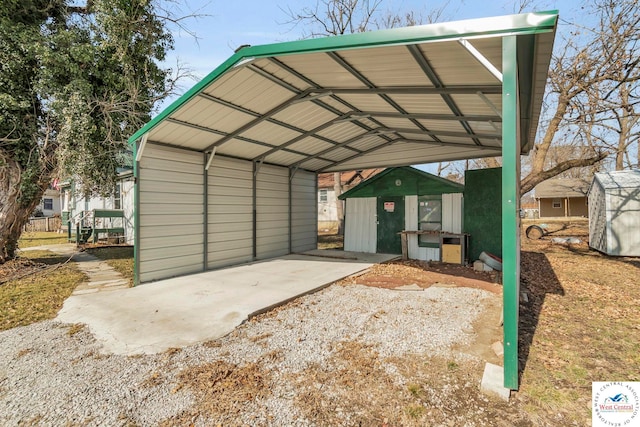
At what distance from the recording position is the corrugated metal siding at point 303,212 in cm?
1006

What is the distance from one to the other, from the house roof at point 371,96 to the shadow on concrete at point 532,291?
9.42 feet

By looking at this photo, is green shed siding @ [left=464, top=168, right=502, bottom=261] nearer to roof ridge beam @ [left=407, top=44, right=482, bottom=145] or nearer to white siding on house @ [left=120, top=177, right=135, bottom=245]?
roof ridge beam @ [left=407, top=44, right=482, bottom=145]

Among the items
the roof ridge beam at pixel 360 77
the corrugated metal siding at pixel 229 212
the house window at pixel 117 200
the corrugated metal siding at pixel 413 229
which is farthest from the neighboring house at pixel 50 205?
the roof ridge beam at pixel 360 77

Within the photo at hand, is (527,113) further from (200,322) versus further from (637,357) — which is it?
(200,322)

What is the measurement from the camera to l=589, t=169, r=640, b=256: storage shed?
8695mm

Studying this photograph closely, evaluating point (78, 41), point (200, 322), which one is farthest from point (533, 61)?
point (78, 41)

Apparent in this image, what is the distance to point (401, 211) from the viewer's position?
924 cm

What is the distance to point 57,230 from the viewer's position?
58.1 feet

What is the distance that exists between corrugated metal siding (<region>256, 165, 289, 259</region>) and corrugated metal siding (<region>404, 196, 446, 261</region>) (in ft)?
12.8

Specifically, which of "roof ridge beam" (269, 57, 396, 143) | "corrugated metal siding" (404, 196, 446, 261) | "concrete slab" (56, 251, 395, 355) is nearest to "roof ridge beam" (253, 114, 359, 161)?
"roof ridge beam" (269, 57, 396, 143)

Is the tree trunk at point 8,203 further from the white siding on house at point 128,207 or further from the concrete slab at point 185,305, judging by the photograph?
the white siding on house at point 128,207

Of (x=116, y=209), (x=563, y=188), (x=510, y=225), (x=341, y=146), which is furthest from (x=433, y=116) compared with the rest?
(x=563, y=188)

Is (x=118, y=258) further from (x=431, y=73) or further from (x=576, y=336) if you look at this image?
(x=576, y=336)

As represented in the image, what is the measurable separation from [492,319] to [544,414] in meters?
1.95
